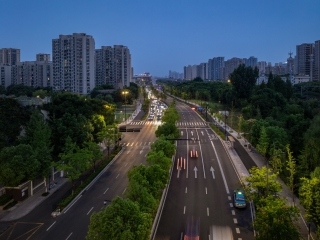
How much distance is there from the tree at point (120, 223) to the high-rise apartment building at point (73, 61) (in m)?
98.0

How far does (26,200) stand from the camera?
24.4 metres

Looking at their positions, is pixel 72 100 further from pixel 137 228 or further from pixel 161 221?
pixel 137 228

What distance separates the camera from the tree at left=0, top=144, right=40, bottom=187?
A: 75.3ft

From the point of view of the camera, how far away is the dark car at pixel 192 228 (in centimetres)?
1736

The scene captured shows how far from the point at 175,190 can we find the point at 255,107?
162ft

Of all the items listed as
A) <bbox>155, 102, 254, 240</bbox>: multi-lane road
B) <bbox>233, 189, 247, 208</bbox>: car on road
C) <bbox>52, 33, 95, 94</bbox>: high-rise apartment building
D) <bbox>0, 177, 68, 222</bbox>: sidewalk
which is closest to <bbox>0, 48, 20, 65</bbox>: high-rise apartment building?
<bbox>52, 33, 95, 94</bbox>: high-rise apartment building

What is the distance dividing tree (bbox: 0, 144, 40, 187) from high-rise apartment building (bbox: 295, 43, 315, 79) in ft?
476

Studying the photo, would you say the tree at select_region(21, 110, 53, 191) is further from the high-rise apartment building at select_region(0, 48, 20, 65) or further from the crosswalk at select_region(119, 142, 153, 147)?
the high-rise apartment building at select_region(0, 48, 20, 65)

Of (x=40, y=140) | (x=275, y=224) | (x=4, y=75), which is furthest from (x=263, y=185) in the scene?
(x=4, y=75)

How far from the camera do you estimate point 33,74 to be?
121438 mm

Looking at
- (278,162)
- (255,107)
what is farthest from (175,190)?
(255,107)

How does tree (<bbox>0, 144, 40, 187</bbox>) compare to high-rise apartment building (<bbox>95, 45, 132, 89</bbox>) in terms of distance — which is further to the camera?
high-rise apartment building (<bbox>95, 45, 132, 89</bbox>)

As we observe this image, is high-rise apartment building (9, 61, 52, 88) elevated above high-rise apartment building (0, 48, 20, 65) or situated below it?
below

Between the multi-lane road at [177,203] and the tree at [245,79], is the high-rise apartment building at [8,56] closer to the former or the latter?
the tree at [245,79]
